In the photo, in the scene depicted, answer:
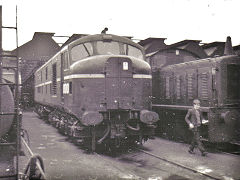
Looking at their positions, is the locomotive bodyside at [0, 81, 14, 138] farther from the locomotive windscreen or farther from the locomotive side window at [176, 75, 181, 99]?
the locomotive side window at [176, 75, 181, 99]

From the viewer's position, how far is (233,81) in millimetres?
9992

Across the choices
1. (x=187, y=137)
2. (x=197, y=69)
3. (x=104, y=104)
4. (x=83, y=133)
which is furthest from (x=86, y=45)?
(x=187, y=137)

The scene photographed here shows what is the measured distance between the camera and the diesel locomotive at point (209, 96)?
375 inches

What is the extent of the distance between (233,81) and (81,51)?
4.77 m

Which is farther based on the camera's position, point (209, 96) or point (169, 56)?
point (169, 56)

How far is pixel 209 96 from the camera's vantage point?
1007cm

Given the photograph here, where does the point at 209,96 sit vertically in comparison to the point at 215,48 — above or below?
below

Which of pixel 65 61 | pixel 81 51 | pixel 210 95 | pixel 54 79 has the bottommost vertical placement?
pixel 210 95

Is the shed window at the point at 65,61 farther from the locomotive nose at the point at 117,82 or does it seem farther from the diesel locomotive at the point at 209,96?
the diesel locomotive at the point at 209,96

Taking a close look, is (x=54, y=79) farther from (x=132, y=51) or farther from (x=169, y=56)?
Answer: (x=169, y=56)

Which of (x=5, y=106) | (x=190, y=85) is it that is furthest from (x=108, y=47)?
(x=5, y=106)

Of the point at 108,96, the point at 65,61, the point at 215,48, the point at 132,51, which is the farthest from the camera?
the point at 215,48

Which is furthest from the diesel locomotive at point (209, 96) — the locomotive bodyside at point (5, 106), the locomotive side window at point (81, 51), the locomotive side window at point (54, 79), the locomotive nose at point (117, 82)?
the locomotive bodyside at point (5, 106)

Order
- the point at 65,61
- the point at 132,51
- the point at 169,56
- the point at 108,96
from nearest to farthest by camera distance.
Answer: the point at 108,96 < the point at 65,61 < the point at 132,51 < the point at 169,56
